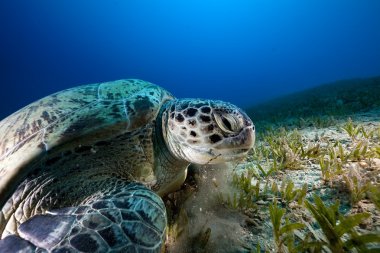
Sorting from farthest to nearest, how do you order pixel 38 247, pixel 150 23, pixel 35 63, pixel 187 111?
pixel 150 23, pixel 35 63, pixel 187 111, pixel 38 247

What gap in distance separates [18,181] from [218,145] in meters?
1.41

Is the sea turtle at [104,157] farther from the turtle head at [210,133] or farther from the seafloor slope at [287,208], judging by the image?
the seafloor slope at [287,208]

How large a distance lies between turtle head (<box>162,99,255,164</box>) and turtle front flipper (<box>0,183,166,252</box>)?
1.87 feet

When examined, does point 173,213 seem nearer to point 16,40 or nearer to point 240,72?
point 16,40

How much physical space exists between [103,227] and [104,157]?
76 centimetres

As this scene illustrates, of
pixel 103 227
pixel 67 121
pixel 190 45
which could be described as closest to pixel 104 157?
pixel 67 121

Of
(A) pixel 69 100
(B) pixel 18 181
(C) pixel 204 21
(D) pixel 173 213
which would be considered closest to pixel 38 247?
(B) pixel 18 181

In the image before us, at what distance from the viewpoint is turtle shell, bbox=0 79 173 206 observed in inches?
61.1

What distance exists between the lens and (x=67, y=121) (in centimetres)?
174

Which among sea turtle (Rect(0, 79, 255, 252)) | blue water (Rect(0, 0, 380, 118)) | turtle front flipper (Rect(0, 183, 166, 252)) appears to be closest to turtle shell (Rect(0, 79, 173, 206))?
sea turtle (Rect(0, 79, 255, 252))

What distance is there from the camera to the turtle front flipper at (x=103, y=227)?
104cm

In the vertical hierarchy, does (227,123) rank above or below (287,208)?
above

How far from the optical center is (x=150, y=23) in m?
124

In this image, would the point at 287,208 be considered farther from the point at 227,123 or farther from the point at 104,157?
the point at 104,157
